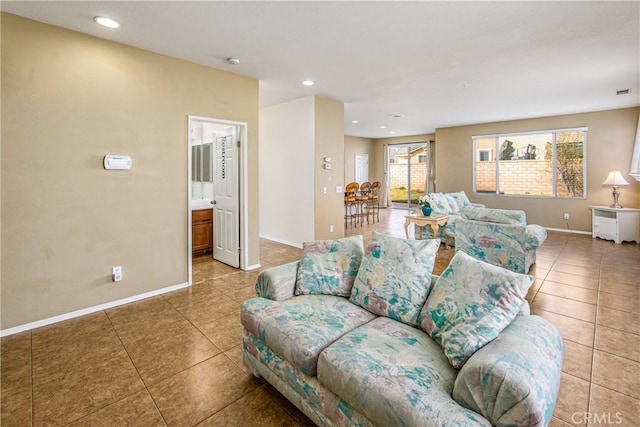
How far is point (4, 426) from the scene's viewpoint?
5.50 ft

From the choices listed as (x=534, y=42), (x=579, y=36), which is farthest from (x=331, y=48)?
(x=579, y=36)

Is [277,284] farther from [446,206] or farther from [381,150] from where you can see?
[381,150]

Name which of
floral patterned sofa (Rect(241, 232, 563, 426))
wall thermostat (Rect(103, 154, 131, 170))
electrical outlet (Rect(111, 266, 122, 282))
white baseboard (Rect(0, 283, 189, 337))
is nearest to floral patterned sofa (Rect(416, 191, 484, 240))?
floral patterned sofa (Rect(241, 232, 563, 426))

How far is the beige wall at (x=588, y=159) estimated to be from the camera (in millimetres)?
6262

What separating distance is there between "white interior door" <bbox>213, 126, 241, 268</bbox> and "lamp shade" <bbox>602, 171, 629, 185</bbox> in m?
7.23

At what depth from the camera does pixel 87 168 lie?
3.03 metres

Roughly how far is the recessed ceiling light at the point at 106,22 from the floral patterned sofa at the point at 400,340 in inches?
104

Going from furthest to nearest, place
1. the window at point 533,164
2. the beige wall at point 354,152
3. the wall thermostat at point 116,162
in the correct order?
the beige wall at point 354,152 < the window at point 533,164 < the wall thermostat at point 116,162

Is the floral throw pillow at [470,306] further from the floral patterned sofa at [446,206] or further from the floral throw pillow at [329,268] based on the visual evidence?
the floral patterned sofa at [446,206]

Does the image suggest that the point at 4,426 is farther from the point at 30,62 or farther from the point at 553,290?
the point at 553,290

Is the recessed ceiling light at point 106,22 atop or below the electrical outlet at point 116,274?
atop

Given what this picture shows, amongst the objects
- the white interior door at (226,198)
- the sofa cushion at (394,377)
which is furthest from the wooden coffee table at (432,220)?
the sofa cushion at (394,377)

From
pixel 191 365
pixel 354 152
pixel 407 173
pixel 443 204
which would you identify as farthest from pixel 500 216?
pixel 354 152

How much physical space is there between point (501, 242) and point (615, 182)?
14.3ft
